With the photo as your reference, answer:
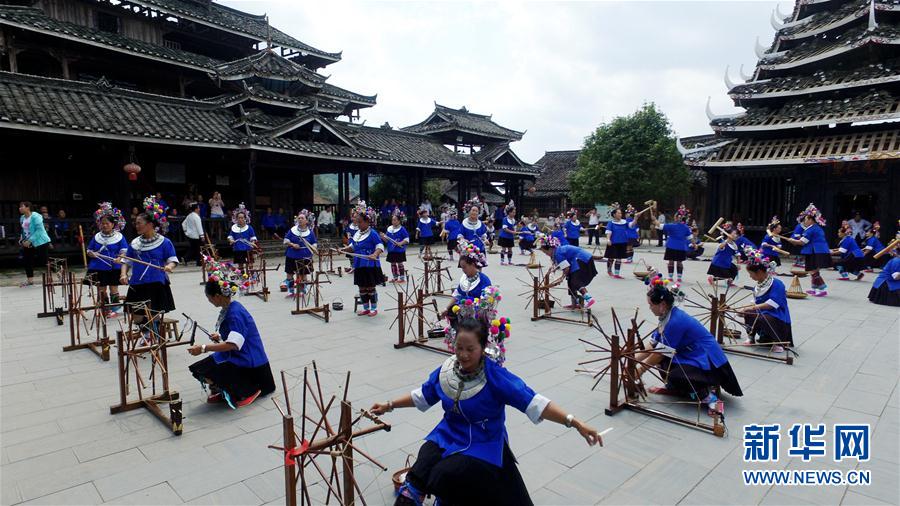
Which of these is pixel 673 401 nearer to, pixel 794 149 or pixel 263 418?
pixel 263 418

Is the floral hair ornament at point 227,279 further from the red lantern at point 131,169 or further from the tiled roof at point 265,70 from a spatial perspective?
the tiled roof at point 265,70

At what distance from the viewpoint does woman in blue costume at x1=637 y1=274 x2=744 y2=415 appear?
4.89m

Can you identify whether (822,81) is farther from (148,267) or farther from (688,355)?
(148,267)

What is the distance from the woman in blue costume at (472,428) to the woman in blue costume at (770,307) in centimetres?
499

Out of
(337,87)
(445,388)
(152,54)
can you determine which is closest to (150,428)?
(445,388)

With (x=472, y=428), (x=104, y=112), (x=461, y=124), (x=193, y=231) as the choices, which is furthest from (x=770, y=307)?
(x=461, y=124)

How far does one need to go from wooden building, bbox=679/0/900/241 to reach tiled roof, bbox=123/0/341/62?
18.1 meters

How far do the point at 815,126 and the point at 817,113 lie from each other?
635 millimetres

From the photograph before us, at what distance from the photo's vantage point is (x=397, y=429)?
179 inches

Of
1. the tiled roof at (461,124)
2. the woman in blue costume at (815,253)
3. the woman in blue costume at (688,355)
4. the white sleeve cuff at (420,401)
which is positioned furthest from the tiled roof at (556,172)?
the white sleeve cuff at (420,401)

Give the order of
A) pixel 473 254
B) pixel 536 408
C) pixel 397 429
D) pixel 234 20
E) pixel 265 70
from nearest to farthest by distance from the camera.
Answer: pixel 536 408
pixel 397 429
pixel 473 254
pixel 265 70
pixel 234 20

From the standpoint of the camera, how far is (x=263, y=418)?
4824 millimetres

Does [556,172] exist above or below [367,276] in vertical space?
above

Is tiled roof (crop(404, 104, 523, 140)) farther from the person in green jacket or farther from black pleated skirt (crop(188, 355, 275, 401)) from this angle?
black pleated skirt (crop(188, 355, 275, 401))
